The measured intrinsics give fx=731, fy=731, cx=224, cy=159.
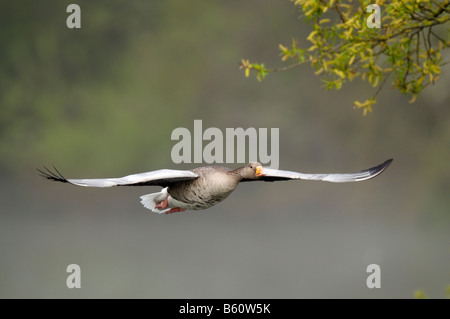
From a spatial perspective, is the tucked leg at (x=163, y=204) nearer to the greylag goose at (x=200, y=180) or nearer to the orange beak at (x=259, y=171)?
the greylag goose at (x=200, y=180)

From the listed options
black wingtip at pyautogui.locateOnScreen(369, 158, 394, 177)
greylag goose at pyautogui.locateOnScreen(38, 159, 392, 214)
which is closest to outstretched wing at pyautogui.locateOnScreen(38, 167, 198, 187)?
greylag goose at pyautogui.locateOnScreen(38, 159, 392, 214)

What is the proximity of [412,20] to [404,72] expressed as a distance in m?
0.47

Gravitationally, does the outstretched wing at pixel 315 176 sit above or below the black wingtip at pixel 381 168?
below

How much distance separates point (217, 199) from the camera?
3.48 metres

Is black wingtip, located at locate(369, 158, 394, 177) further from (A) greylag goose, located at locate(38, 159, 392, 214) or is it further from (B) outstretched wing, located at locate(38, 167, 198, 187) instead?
(B) outstretched wing, located at locate(38, 167, 198, 187)

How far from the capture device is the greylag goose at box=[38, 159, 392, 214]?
10.6 ft

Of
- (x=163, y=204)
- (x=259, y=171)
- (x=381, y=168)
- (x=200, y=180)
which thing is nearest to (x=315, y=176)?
(x=259, y=171)

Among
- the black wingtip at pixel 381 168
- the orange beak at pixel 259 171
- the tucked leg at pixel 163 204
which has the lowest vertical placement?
the tucked leg at pixel 163 204

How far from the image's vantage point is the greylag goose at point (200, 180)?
3242mm

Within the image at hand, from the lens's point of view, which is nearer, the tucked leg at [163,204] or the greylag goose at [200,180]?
the greylag goose at [200,180]

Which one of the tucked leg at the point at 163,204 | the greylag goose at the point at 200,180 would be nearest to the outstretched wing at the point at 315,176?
the greylag goose at the point at 200,180

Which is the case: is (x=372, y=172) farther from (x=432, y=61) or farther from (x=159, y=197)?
(x=432, y=61)

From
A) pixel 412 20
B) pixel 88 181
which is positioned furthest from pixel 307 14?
pixel 88 181

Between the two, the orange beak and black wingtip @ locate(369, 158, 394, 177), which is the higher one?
black wingtip @ locate(369, 158, 394, 177)
